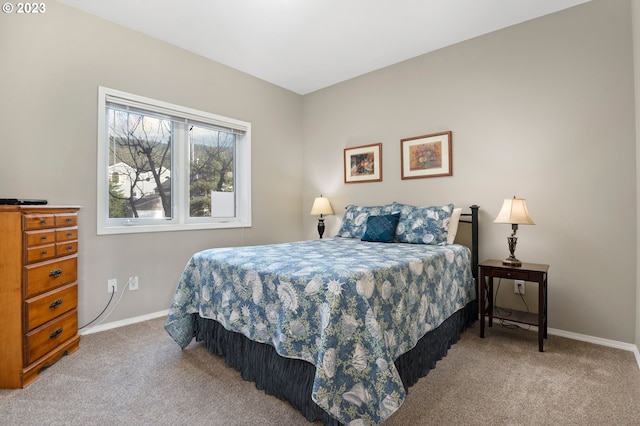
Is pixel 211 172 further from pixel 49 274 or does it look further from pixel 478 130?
pixel 478 130

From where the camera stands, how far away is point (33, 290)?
1960mm

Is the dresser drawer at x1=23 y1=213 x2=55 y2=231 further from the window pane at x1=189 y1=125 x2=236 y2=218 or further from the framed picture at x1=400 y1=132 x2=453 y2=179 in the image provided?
the framed picture at x1=400 y1=132 x2=453 y2=179

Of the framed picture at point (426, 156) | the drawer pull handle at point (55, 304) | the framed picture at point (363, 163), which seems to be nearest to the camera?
the drawer pull handle at point (55, 304)

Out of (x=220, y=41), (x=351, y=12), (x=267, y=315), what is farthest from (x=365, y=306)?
(x=220, y=41)

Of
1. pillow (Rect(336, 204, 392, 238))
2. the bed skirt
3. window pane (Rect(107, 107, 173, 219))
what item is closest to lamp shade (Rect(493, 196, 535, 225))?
the bed skirt

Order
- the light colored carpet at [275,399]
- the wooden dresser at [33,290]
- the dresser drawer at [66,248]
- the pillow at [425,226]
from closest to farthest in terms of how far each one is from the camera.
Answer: the light colored carpet at [275,399] → the wooden dresser at [33,290] → the dresser drawer at [66,248] → the pillow at [425,226]

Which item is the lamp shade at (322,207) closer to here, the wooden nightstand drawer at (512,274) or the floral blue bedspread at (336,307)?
the floral blue bedspread at (336,307)

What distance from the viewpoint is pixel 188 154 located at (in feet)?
11.3

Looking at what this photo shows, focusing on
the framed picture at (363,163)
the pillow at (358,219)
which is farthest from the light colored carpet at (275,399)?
the framed picture at (363,163)

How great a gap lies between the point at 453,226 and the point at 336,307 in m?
1.97

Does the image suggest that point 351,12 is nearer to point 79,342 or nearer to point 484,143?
point 484,143

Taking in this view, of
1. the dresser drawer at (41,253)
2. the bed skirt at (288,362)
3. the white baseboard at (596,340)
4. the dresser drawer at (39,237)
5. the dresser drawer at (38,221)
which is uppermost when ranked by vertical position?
the dresser drawer at (38,221)

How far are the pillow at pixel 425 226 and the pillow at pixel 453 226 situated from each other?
73 mm

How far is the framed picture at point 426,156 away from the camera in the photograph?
3268 mm
